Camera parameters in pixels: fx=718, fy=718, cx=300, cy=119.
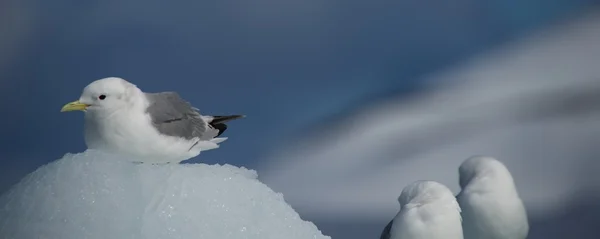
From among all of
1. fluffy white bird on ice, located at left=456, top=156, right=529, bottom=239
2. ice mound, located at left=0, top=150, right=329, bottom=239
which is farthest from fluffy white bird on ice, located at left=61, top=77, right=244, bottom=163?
fluffy white bird on ice, located at left=456, top=156, right=529, bottom=239

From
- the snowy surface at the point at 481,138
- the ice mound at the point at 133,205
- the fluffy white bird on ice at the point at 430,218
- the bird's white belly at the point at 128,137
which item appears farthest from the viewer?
the snowy surface at the point at 481,138

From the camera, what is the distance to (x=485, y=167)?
216 centimetres

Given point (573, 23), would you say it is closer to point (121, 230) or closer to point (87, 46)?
point (87, 46)

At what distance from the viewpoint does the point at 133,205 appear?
3.74 ft

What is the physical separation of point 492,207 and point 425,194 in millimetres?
361

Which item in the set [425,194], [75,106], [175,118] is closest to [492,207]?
[425,194]

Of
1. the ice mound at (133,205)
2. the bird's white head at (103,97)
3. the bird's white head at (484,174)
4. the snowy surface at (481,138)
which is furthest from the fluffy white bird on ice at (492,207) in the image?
the bird's white head at (103,97)

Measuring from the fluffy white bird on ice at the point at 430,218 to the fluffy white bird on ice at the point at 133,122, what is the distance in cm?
55

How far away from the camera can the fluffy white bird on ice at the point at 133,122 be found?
1413mm

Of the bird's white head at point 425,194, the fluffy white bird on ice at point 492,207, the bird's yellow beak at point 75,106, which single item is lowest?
the fluffy white bird on ice at point 492,207

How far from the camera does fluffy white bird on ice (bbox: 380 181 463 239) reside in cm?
169

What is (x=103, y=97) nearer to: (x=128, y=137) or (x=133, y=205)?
(x=128, y=137)

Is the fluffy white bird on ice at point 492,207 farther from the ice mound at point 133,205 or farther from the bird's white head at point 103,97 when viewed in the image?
the bird's white head at point 103,97

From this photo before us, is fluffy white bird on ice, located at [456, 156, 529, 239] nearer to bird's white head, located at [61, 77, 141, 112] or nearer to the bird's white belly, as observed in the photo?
the bird's white belly
